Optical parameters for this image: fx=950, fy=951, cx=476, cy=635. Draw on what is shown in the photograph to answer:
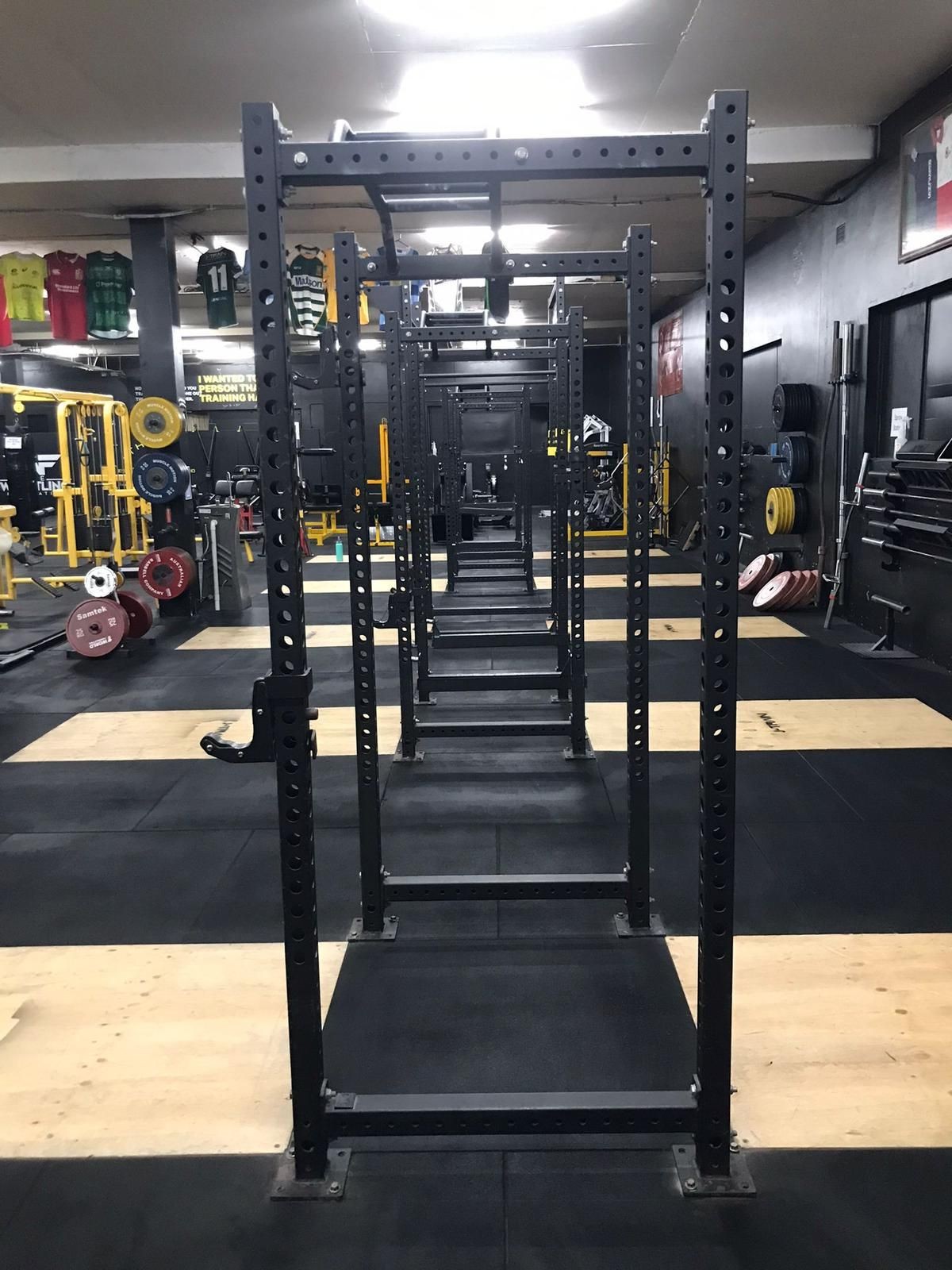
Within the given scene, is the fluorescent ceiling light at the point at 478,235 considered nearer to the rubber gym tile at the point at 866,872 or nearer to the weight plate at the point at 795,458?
the weight plate at the point at 795,458

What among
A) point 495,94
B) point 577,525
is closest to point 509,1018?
point 577,525

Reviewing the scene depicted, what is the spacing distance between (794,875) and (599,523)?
11.2 meters

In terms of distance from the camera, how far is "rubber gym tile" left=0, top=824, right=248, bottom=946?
2719 mm

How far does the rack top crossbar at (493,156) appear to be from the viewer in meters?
1.49

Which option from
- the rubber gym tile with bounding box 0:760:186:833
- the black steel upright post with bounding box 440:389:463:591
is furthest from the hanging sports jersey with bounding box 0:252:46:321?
the rubber gym tile with bounding box 0:760:186:833

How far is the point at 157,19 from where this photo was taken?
4375 millimetres

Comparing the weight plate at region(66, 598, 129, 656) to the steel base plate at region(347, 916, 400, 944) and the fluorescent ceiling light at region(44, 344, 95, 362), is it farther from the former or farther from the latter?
the fluorescent ceiling light at region(44, 344, 95, 362)

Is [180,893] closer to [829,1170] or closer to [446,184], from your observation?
[829,1170]

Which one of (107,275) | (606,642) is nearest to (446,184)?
(606,642)

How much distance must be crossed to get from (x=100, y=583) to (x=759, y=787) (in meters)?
4.43

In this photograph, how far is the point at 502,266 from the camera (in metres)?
1.96

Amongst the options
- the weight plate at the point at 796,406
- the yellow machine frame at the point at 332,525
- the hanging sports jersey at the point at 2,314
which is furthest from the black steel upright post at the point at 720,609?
the yellow machine frame at the point at 332,525

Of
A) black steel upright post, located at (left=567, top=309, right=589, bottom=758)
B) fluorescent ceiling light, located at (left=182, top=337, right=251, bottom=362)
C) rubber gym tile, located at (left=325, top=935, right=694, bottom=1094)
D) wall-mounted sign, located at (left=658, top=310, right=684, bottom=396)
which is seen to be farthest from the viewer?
fluorescent ceiling light, located at (left=182, top=337, right=251, bottom=362)

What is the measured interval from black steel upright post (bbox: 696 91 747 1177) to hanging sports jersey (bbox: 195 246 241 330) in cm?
659
